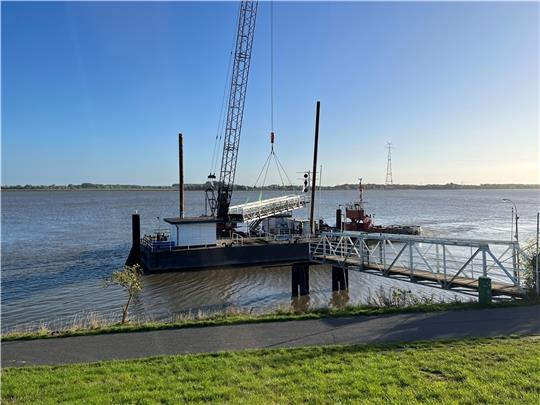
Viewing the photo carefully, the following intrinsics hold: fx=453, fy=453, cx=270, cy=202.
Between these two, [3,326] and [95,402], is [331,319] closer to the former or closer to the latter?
[95,402]

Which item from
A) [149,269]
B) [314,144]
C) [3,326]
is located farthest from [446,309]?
[314,144]

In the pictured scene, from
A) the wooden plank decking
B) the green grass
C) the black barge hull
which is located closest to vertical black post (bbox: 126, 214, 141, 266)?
the black barge hull

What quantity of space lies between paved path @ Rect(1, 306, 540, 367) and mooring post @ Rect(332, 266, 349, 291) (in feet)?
41.3

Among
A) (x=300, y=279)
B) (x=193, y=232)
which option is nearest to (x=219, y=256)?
(x=193, y=232)

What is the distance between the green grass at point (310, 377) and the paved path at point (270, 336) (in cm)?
80

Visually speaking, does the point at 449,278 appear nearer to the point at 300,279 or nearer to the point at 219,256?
the point at 300,279

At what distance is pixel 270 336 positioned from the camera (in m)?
10.4

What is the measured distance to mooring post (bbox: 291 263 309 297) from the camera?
78.5 ft

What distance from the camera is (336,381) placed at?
284 inches

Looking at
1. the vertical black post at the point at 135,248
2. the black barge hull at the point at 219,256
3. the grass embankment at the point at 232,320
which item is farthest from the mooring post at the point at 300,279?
the vertical black post at the point at 135,248

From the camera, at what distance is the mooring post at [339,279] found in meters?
24.7

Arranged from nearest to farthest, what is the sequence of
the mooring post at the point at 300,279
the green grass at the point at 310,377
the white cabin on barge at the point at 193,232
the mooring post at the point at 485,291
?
the green grass at the point at 310,377 < the mooring post at the point at 485,291 < the mooring post at the point at 300,279 < the white cabin on barge at the point at 193,232

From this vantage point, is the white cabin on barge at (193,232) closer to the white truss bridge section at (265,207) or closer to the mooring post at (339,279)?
the white truss bridge section at (265,207)

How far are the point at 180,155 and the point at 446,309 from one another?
97.9 feet
